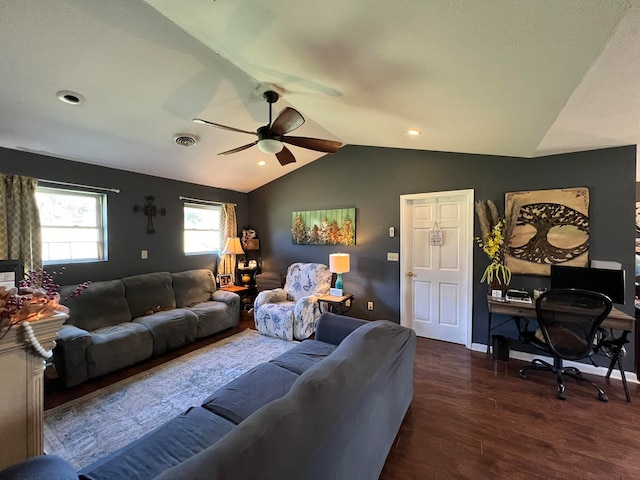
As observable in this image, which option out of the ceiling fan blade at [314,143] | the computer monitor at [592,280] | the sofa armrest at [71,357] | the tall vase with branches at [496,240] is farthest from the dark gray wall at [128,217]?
the computer monitor at [592,280]

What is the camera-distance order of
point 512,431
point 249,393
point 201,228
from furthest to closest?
point 201,228 < point 512,431 < point 249,393

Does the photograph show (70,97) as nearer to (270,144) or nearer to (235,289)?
(270,144)

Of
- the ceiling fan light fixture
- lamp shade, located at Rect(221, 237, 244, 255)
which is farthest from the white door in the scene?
lamp shade, located at Rect(221, 237, 244, 255)

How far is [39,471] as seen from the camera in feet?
2.90

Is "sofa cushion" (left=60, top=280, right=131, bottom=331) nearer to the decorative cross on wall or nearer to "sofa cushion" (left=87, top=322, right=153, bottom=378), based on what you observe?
"sofa cushion" (left=87, top=322, right=153, bottom=378)

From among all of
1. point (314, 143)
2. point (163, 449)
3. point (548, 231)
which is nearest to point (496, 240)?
point (548, 231)

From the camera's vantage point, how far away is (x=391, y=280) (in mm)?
4074

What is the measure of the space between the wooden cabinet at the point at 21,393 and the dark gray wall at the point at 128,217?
7.78 ft

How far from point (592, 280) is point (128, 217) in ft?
18.1

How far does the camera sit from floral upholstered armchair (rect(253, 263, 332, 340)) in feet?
12.3

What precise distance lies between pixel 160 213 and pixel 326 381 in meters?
4.05

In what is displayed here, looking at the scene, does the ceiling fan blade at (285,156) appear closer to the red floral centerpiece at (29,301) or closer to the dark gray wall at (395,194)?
the dark gray wall at (395,194)

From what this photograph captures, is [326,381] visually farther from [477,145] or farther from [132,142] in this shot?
[132,142]

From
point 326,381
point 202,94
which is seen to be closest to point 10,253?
point 202,94
